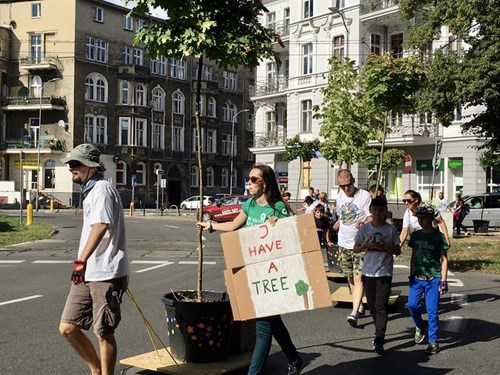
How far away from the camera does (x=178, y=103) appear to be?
62.5m

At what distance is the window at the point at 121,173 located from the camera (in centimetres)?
5616

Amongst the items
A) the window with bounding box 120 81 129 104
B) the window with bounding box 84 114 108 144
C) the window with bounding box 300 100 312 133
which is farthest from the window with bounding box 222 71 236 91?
the window with bounding box 300 100 312 133

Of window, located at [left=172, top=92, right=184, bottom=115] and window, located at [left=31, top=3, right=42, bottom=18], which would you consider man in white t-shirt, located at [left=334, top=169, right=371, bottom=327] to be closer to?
window, located at [left=31, top=3, right=42, bottom=18]

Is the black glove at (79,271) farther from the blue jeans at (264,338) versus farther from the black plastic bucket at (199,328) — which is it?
the blue jeans at (264,338)

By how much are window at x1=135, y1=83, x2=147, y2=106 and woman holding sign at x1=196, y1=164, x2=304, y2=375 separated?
54.1 m

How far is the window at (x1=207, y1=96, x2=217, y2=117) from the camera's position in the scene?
65125 millimetres

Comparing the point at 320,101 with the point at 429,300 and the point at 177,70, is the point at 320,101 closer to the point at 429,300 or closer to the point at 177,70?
the point at 177,70

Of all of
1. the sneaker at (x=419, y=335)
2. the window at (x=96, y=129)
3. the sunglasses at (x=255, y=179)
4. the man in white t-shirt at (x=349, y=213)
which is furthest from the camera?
the window at (x=96, y=129)

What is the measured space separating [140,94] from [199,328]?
2153 inches

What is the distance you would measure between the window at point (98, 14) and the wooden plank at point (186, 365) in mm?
53819

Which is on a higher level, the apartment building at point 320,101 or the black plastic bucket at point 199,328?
the apartment building at point 320,101

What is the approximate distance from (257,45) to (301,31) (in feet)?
115

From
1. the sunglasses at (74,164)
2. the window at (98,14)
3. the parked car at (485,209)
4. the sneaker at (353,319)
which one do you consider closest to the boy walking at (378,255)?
the sneaker at (353,319)

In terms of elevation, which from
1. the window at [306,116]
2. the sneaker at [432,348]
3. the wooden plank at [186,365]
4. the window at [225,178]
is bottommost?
the sneaker at [432,348]
